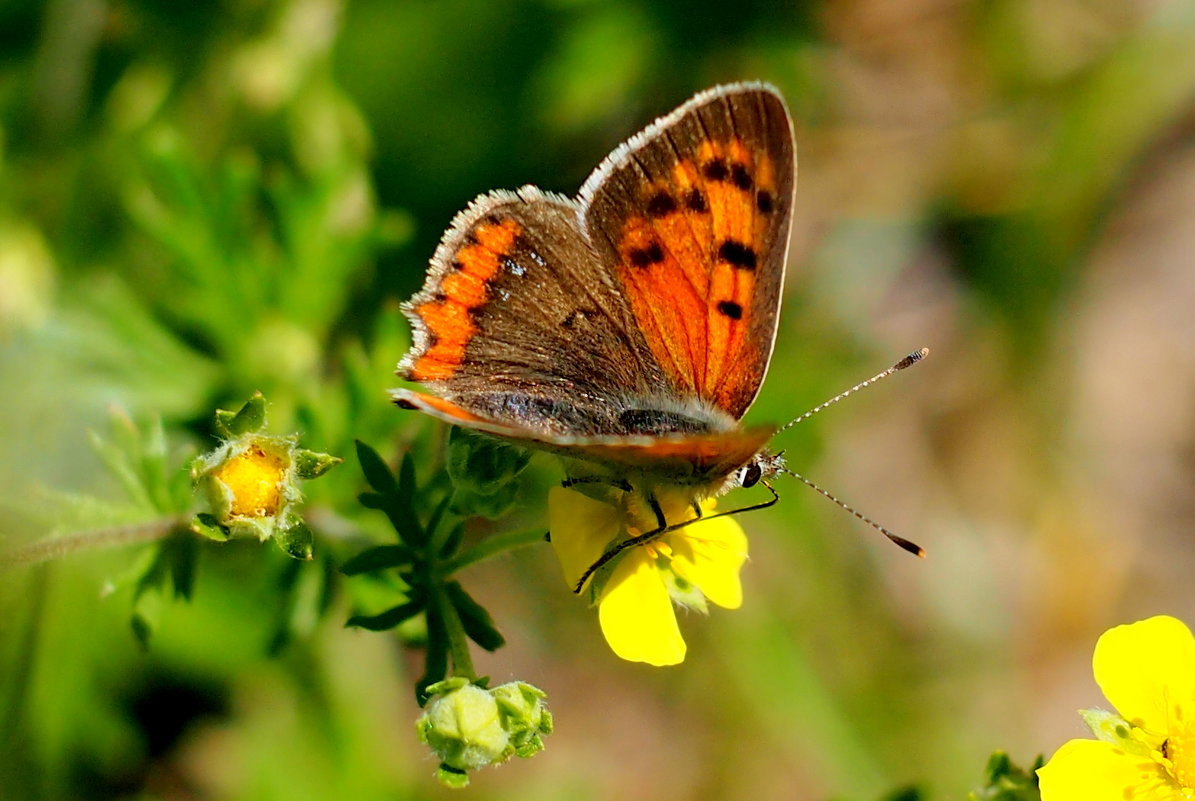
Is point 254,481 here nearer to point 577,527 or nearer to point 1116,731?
point 577,527

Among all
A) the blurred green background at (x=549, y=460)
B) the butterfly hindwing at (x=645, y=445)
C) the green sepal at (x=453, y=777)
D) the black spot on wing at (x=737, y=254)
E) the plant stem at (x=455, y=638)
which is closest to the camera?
the butterfly hindwing at (x=645, y=445)

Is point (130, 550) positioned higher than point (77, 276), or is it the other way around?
point (77, 276)

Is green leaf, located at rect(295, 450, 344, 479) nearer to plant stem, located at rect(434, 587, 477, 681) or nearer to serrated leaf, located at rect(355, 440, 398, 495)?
serrated leaf, located at rect(355, 440, 398, 495)

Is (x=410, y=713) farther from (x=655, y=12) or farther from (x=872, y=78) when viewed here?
(x=872, y=78)

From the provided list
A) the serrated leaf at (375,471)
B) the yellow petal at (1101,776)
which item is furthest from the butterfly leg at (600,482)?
the yellow petal at (1101,776)

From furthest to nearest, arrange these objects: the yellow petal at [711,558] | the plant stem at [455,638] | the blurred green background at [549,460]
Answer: the blurred green background at [549,460], the yellow petal at [711,558], the plant stem at [455,638]

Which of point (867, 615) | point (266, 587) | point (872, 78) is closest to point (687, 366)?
point (266, 587)

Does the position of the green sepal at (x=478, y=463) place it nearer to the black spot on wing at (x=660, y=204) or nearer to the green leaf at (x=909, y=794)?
the black spot on wing at (x=660, y=204)
